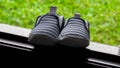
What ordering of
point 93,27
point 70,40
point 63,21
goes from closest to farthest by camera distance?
1. point 70,40
2. point 63,21
3. point 93,27

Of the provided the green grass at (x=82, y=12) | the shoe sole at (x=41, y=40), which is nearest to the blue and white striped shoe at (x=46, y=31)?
the shoe sole at (x=41, y=40)

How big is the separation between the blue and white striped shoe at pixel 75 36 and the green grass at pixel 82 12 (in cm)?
22

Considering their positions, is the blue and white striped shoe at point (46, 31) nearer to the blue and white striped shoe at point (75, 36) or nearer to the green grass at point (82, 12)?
the blue and white striped shoe at point (75, 36)

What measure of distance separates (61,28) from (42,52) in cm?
11

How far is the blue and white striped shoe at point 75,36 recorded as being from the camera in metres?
1.01

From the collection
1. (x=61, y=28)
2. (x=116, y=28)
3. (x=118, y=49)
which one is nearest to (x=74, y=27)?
(x=61, y=28)

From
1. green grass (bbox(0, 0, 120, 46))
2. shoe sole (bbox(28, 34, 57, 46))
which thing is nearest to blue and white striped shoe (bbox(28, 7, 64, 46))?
shoe sole (bbox(28, 34, 57, 46))

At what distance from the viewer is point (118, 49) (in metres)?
1.15

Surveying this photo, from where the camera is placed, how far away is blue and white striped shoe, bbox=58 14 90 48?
101 cm

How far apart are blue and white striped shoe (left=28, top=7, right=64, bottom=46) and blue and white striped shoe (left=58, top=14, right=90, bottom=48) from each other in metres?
0.03

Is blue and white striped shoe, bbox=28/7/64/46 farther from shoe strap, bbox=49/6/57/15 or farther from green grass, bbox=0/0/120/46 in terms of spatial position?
green grass, bbox=0/0/120/46

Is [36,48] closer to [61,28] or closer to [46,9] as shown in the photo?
[61,28]

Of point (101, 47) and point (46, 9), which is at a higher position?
point (46, 9)

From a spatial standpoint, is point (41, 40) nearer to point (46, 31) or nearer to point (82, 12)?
point (46, 31)
